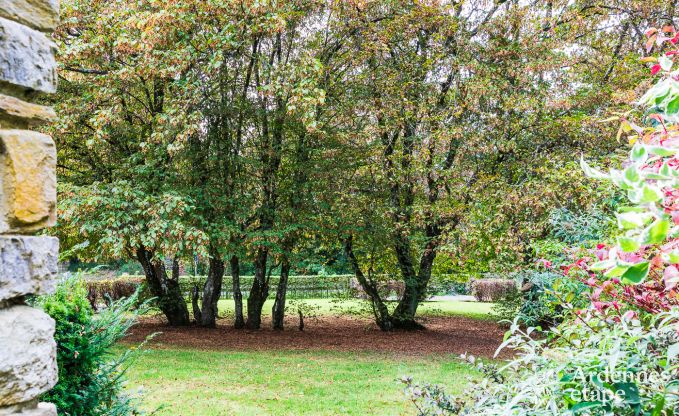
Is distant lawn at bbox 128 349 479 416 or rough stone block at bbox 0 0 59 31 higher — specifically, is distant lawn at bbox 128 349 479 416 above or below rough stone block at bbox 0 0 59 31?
below

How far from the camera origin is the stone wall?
4.47 ft

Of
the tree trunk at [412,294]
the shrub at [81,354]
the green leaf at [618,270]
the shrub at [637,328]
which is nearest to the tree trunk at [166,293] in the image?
the tree trunk at [412,294]

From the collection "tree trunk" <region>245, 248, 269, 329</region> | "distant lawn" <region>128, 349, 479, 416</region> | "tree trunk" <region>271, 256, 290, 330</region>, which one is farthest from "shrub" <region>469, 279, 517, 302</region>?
"distant lawn" <region>128, 349, 479, 416</region>

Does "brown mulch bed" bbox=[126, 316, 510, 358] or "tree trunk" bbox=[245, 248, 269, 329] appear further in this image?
"tree trunk" bbox=[245, 248, 269, 329]

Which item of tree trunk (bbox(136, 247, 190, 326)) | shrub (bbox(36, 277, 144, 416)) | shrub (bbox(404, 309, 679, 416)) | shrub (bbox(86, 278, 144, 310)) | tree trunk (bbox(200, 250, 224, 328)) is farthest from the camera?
shrub (bbox(86, 278, 144, 310))

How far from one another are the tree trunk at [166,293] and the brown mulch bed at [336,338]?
36 centimetres

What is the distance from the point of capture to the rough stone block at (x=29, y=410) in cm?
135

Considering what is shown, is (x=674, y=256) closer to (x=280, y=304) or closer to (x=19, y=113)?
(x=19, y=113)

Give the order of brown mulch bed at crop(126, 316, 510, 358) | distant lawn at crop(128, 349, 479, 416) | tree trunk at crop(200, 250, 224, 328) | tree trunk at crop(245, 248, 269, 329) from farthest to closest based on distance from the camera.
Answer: tree trunk at crop(200, 250, 224, 328) < tree trunk at crop(245, 248, 269, 329) < brown mulch bed at crop(126, 316, 510, 358) < distant lawn at crop(128, 349, 479, 416)

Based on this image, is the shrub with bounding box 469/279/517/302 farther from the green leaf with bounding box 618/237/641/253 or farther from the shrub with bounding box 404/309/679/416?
the green leaf with bounding box 618/237/641/253

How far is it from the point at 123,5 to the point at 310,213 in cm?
495

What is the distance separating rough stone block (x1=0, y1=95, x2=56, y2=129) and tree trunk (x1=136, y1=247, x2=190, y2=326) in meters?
11.0

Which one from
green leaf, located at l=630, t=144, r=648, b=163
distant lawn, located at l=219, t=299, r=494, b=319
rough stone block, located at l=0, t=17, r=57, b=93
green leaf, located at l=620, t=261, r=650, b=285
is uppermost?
rough stone block, located at l=0, t=17, r=57, b=93

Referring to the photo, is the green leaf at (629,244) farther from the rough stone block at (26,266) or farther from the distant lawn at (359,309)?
the distant lawn at (359,309)
